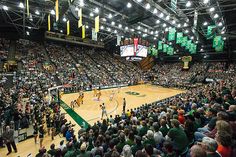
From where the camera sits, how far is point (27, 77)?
21.2 metres

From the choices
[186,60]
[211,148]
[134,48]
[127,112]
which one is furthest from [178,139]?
[186,60]

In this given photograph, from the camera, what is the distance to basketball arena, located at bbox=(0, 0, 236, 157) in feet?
14.6

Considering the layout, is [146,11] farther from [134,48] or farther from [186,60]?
[186,60]

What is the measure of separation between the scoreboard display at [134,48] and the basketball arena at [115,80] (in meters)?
0.11

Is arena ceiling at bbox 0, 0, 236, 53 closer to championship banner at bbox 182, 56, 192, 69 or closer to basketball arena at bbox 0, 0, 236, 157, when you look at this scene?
basketball arena at bbox 0, 0, 236, 157

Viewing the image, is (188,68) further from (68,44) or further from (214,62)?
(68,44)

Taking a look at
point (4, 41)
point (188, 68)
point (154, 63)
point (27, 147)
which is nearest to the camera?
point (27, 147)

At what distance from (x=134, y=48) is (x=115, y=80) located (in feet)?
51.8

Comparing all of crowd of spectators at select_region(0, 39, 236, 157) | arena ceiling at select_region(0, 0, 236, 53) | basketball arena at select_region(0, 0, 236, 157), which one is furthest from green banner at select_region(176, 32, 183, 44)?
crowd of spectators at select_region(0, 39, 236, 157)

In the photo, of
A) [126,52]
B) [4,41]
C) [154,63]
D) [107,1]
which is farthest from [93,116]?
[154,63]

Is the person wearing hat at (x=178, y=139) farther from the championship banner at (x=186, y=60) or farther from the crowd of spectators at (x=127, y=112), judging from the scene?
the championship banner at (x=186, y=60)

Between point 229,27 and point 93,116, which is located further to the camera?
point 229,27

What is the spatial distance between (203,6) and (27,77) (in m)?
22.4

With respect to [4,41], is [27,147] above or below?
below
